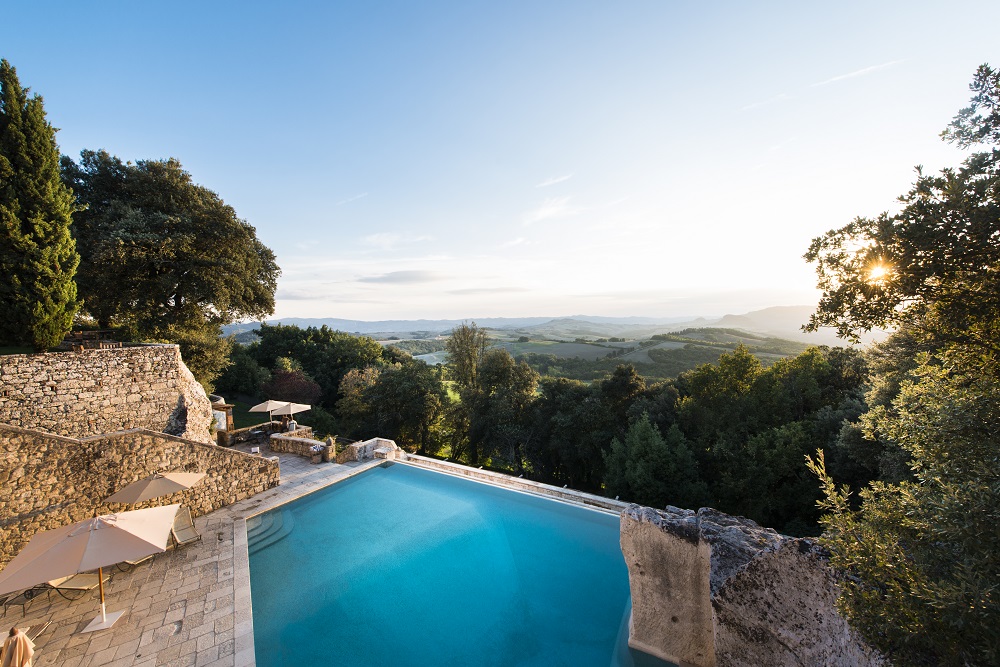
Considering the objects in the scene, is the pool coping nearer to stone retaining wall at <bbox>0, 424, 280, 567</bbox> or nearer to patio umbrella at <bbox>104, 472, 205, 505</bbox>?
stone retaining wall at <bbox>0, 424, 280, 567</bbox>

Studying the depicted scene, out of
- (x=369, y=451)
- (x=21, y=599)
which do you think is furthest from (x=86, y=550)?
(x=369, y=451)

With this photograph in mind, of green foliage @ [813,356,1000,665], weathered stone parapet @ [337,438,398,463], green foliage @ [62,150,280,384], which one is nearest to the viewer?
Answer: green foliage @ [813,356,1000,665]

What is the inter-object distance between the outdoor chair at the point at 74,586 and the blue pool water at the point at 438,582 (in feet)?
7.52

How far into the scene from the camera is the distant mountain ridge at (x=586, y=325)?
49.1 meters

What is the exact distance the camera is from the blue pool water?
226 inches

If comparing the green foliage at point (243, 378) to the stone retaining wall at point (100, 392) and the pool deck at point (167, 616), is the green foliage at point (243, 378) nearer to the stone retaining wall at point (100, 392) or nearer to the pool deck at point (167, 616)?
the stone retaining wall at point (100, 392)

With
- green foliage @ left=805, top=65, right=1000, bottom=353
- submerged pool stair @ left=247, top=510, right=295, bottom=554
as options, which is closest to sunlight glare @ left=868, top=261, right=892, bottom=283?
green foliage @ left=805, top=65, right=1000, bottom=353

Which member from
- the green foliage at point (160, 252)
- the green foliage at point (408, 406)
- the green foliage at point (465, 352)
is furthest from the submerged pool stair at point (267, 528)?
the green foliage at point (465, 352)

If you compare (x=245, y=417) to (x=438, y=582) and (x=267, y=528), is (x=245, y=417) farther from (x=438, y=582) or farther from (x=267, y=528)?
(x=438, y=582)

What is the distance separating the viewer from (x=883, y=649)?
2.90m

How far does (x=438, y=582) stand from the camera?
721 cm

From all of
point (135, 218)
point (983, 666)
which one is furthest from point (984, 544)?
point (135, 218)

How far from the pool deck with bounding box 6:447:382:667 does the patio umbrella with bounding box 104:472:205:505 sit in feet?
3.74

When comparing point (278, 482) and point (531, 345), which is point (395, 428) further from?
point (531, 345)
